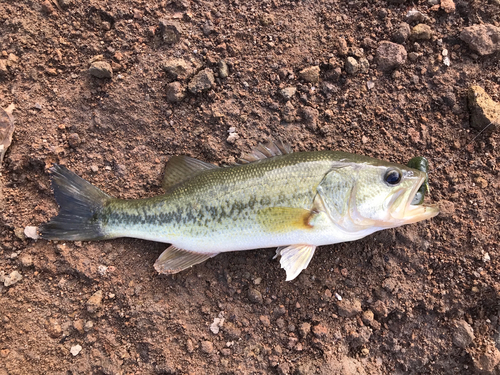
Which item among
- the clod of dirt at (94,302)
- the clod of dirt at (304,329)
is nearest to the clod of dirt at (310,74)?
the clod of dirt at (304,329)

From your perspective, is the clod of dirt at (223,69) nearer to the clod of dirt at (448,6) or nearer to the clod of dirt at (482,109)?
the clod of dirt at (448,6)

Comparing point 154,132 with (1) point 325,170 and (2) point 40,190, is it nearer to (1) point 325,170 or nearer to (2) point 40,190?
(2) point 40,190

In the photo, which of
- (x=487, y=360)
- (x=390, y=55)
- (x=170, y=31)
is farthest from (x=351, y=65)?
(x=487, y=360)

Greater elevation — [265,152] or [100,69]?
[100,69]

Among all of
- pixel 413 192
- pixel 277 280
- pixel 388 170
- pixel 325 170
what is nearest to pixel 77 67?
pixel 325 170

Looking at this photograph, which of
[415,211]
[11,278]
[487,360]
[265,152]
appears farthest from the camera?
[11,278]

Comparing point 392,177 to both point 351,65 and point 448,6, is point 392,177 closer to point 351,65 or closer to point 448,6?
point 351,65
